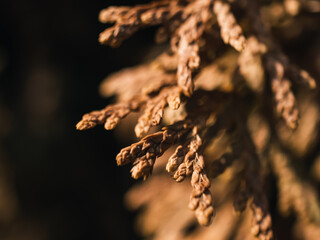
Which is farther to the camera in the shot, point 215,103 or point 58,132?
point 58,132

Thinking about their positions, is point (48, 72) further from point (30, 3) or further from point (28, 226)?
point (28, 226)

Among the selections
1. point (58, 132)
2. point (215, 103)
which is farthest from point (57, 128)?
point (215, 103)

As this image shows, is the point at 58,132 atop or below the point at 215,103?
below

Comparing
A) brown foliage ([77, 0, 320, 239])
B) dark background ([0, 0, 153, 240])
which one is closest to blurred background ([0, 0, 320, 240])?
dark background ([0, 0, 153, 240])

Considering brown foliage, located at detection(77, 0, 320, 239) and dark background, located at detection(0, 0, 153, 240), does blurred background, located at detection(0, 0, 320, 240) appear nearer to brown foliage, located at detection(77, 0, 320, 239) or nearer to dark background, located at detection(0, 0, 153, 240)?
dark background, located at detection(0, 0, 153, 240)

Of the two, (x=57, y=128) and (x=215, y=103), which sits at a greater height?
(x=215, y=103)

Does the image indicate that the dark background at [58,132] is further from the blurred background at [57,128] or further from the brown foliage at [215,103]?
the brown foliage at [215,103]

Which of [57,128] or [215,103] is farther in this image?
[57,128]

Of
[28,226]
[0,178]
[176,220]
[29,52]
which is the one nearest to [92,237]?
[28,226]

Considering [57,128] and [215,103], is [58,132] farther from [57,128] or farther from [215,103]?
[215,103]
